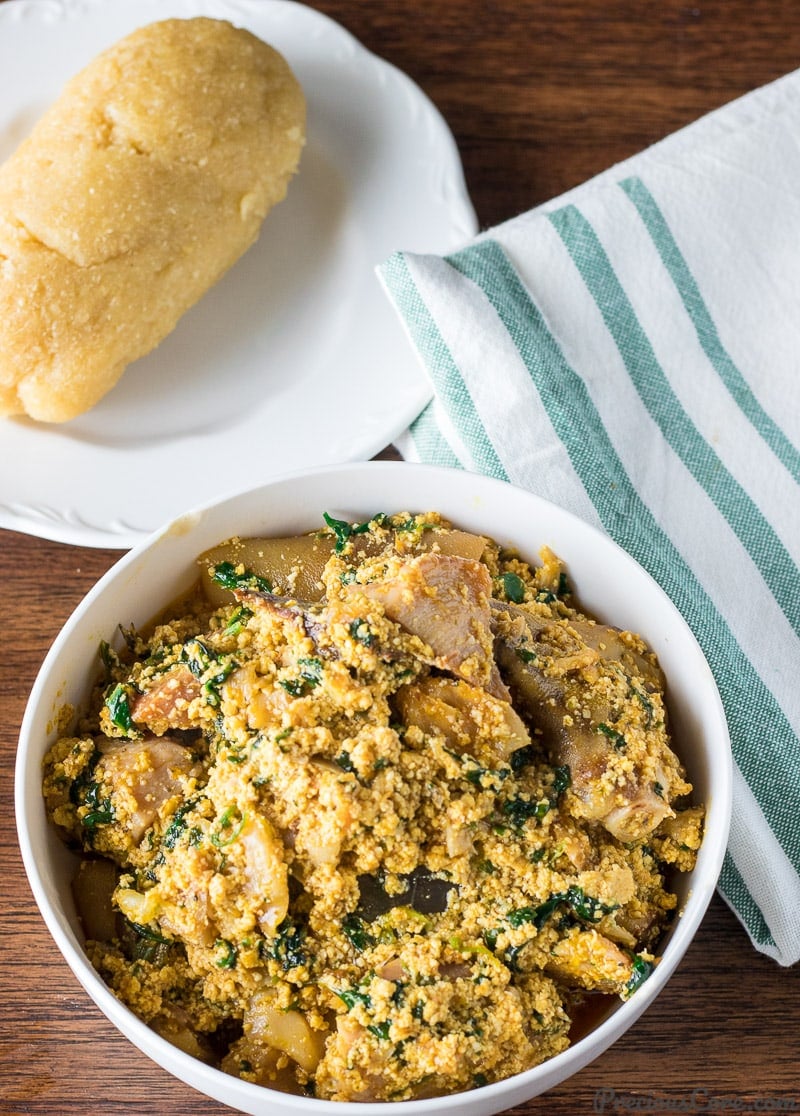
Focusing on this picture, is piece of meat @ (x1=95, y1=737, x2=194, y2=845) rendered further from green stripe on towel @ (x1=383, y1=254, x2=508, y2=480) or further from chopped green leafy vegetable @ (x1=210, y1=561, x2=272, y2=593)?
green stripe on towel @ (x1=383, y1=254, x2=508, y2=480)

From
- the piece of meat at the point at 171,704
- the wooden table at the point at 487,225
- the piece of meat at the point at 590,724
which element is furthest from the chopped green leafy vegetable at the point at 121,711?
the wooden table at the point at 487,225

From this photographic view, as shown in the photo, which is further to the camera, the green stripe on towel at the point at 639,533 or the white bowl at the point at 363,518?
the green stripe on towel at the point at 639,533

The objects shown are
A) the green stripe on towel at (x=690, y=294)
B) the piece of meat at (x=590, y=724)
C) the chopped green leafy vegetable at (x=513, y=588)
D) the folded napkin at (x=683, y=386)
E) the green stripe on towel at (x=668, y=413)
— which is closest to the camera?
the piece of meat at (x=590, y=724)

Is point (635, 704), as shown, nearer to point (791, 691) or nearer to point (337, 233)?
point (791, 691)

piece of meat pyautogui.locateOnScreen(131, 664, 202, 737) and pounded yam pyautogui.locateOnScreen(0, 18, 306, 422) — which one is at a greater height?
pounded yam pyautogui.locateOnScreen(0, 18, 306, 422)

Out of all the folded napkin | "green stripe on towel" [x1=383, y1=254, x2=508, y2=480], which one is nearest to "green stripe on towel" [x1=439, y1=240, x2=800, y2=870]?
the folded napkin

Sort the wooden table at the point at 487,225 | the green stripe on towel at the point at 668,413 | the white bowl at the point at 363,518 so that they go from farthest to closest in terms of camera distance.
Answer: the green stripe on towel at the point at 668,413, the wooden table at the point at 487,225, the white bowl at the point at 363,518

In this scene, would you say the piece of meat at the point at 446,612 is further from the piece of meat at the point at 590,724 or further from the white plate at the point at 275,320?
the white plate at the point at 275,320
